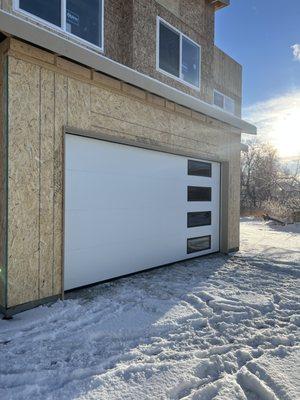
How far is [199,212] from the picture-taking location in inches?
312

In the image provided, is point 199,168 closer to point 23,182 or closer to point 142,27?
point 142,27

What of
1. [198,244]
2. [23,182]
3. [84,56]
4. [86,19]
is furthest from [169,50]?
[23,182]

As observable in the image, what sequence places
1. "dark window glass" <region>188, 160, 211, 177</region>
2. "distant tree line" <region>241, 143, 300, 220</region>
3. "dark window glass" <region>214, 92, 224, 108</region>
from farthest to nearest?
"distant tree line" <region>241, 143, 300, 220</region> < "dark window glass" <region>214, 92, 224, 108</region> < "dark window glass" <region>188, 160, 211, 177</region>

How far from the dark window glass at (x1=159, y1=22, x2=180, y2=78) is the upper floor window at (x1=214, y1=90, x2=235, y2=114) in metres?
2.92

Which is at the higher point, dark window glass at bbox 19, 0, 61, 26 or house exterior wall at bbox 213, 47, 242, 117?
house exterior wall at bbox 213, 47, 242, 117

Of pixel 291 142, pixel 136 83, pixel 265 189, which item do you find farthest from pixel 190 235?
pixel 291 142

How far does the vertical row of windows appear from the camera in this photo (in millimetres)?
7633

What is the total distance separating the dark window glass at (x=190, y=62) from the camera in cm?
801

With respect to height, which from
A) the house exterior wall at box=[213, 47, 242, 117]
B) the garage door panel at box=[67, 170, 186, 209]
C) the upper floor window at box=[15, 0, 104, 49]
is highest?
the house exterior wall at box=[213, 47, 242, 117]

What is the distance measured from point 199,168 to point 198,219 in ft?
4.16

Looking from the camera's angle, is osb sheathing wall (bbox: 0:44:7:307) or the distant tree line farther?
the distant tree line

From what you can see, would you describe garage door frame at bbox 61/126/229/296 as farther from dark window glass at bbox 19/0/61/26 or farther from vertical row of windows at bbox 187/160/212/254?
dark window glass at bbox 19/0/61/26

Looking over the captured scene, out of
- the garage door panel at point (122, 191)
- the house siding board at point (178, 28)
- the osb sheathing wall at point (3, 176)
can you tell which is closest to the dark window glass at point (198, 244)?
the garage door panel at point (122, 191)

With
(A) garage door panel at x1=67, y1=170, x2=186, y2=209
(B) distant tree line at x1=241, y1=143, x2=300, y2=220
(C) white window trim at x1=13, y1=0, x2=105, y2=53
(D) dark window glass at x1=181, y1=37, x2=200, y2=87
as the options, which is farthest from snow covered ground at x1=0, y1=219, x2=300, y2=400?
(B) distant tree line at x1=241, y1=143, x2=300, y2=220
